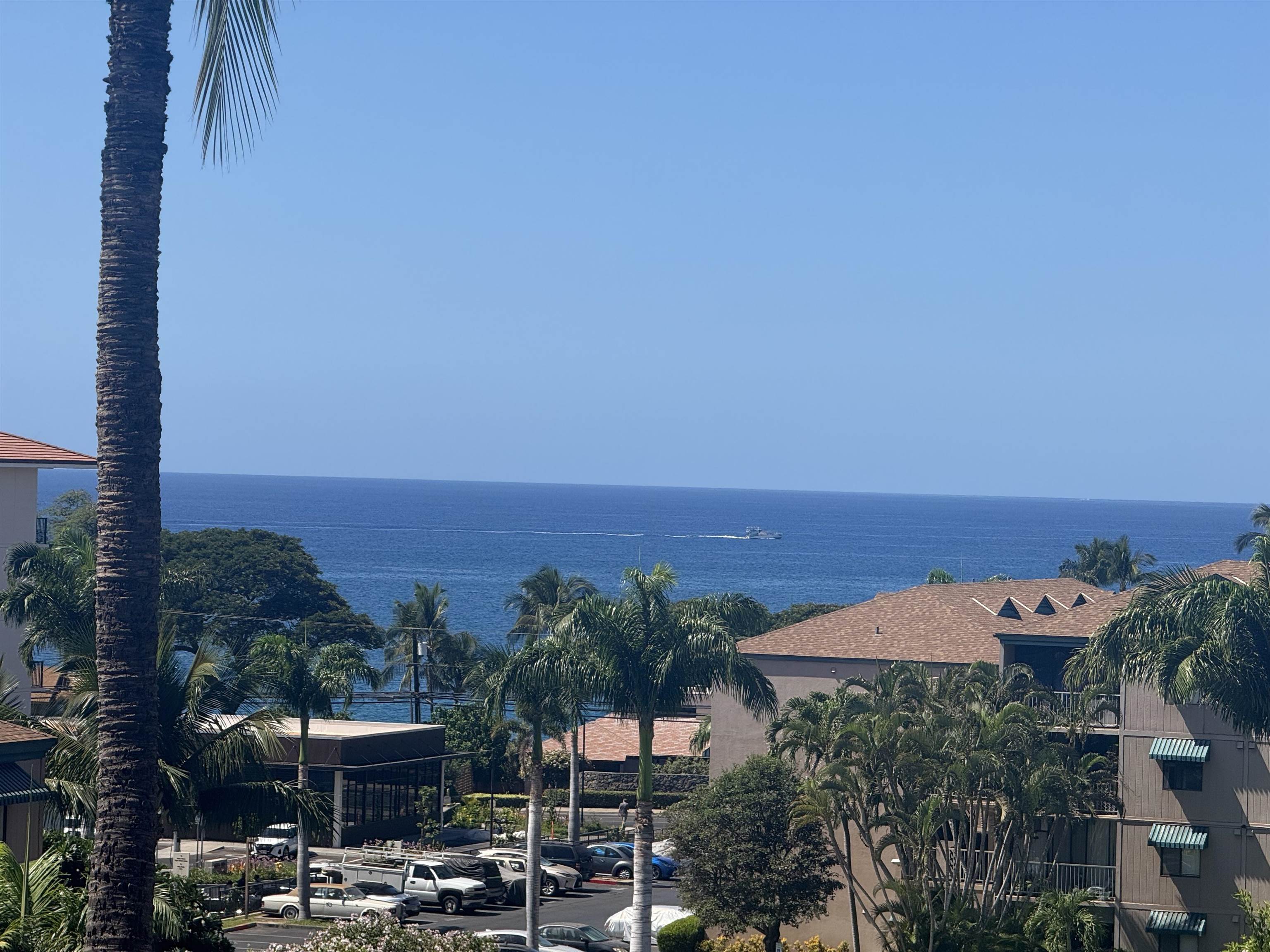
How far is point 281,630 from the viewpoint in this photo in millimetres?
100312

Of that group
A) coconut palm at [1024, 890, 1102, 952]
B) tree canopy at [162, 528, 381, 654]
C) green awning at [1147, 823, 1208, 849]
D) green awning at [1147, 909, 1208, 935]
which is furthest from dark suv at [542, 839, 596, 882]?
tree canopy at [162, 528, 381, 654]

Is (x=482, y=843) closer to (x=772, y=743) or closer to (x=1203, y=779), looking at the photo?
(x=772, y=743)

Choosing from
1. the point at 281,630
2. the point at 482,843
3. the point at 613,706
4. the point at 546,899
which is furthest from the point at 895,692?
the point at 281,630

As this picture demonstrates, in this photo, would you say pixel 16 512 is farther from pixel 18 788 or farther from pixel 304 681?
pixel 18 788

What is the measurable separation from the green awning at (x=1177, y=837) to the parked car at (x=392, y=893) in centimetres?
2018

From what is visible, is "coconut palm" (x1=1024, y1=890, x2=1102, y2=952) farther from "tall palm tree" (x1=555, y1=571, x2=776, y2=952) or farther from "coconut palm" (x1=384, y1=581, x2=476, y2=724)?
"coconut palm" (x1=384, y1=581, x2=476, y2=724)

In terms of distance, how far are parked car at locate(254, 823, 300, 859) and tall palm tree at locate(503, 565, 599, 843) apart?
976cm

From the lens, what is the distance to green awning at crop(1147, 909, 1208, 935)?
36.5 m

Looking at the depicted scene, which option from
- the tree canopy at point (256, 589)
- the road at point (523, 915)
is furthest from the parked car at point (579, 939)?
the tree canopy at point (256, 589)

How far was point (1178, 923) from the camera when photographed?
120 ft

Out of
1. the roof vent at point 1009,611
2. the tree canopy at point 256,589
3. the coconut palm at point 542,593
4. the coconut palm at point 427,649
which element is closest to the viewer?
the roof vent at point 1009,611

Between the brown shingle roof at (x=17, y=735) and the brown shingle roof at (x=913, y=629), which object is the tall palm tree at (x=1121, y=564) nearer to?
the brown shingle roof at (x=913, y=629)

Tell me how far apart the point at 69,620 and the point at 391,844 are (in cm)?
2759

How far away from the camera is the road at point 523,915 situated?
39.7 m
